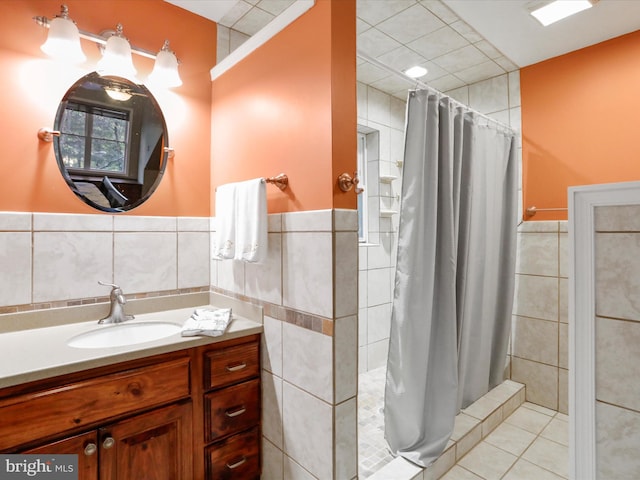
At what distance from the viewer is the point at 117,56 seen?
157cm

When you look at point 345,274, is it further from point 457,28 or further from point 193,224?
point 457,28

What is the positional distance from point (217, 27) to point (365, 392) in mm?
2581

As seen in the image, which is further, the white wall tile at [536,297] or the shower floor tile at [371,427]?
the white wall tile at [536,297]

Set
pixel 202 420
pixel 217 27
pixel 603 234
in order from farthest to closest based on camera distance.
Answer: pixel 217 27
pixel 202 420
pixel 603 234

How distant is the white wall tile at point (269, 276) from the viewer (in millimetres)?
1527

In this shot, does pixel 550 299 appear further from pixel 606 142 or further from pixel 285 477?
pixel 285 477

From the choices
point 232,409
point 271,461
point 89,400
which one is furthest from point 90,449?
point 271,461

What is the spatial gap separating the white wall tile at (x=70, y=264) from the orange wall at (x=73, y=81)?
0.14 metres

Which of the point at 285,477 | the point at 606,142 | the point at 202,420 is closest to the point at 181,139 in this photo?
the point at 202,420

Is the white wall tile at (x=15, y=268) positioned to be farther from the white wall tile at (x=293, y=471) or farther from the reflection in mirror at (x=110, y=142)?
the white wall tile at (x=293, y=471)

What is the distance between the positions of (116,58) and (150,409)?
153 centimetres

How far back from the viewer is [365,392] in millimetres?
2469

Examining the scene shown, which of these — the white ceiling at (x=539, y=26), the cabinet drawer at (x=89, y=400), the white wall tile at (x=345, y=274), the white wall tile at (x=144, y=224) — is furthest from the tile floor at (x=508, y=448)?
the white ceiling at (x=539, y=26)

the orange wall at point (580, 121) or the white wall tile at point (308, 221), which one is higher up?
the orange wall at point (580, 121)
